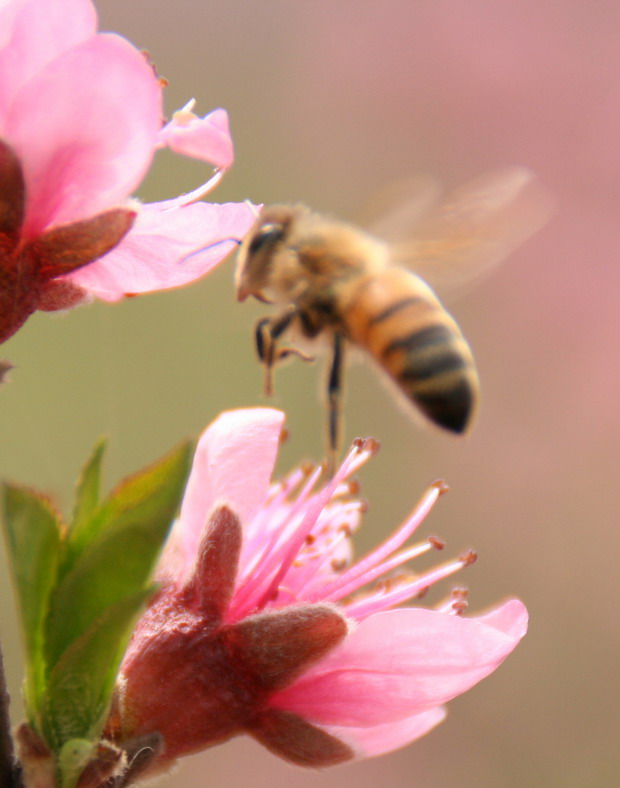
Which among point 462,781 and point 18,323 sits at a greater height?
point 18,323

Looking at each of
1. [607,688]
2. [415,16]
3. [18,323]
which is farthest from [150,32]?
[18,323]

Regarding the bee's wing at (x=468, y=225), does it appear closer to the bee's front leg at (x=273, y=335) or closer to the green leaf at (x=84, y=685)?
the bee's front leg at (x=273, y=335)

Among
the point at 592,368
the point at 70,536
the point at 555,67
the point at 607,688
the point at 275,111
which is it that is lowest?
the point at 607,688

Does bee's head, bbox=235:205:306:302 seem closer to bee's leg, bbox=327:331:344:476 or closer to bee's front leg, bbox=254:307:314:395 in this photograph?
bee's front leg, bbox=254:307:314:395

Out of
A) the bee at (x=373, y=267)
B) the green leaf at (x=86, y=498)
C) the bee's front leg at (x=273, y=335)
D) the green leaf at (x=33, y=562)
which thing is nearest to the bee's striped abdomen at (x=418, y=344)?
the bee at (x=373, y=267)

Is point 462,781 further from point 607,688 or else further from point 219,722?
point 219,722
